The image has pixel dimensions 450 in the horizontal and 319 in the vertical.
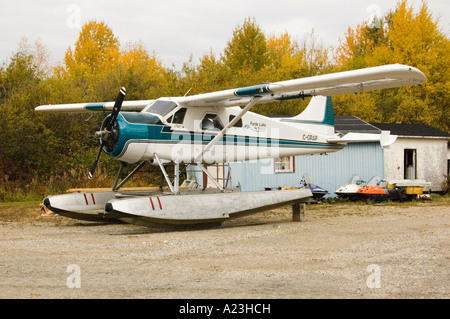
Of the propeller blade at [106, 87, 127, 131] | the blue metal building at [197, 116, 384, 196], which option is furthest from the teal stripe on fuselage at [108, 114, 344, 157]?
the blue metal building at [197, 116, 384, 196]

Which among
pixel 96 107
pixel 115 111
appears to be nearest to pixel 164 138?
pixel 115 111

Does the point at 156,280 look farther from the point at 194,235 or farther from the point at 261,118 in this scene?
the point at 261,118

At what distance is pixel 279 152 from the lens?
15.4 meters

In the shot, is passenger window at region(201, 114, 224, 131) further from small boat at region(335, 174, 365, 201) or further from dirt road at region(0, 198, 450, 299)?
small boat at region(335, 174, 365, 201)

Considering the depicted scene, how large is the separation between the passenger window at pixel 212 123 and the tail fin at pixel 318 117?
125 inches

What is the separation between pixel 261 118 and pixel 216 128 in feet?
5.74

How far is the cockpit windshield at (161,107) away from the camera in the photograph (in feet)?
42.2

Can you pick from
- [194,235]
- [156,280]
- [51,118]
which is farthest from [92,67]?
[156,280]

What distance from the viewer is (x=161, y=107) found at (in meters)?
13.0

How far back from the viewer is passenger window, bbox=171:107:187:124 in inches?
512

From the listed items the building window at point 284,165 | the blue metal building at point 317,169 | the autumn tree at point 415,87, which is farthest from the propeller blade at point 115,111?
the autumn tree at point 415,87

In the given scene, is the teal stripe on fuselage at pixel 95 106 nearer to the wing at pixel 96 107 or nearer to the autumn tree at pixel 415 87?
the wing at pixel 96 107

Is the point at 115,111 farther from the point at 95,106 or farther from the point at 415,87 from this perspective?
the point at 415,87

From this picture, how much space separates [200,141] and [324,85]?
11.4ft
